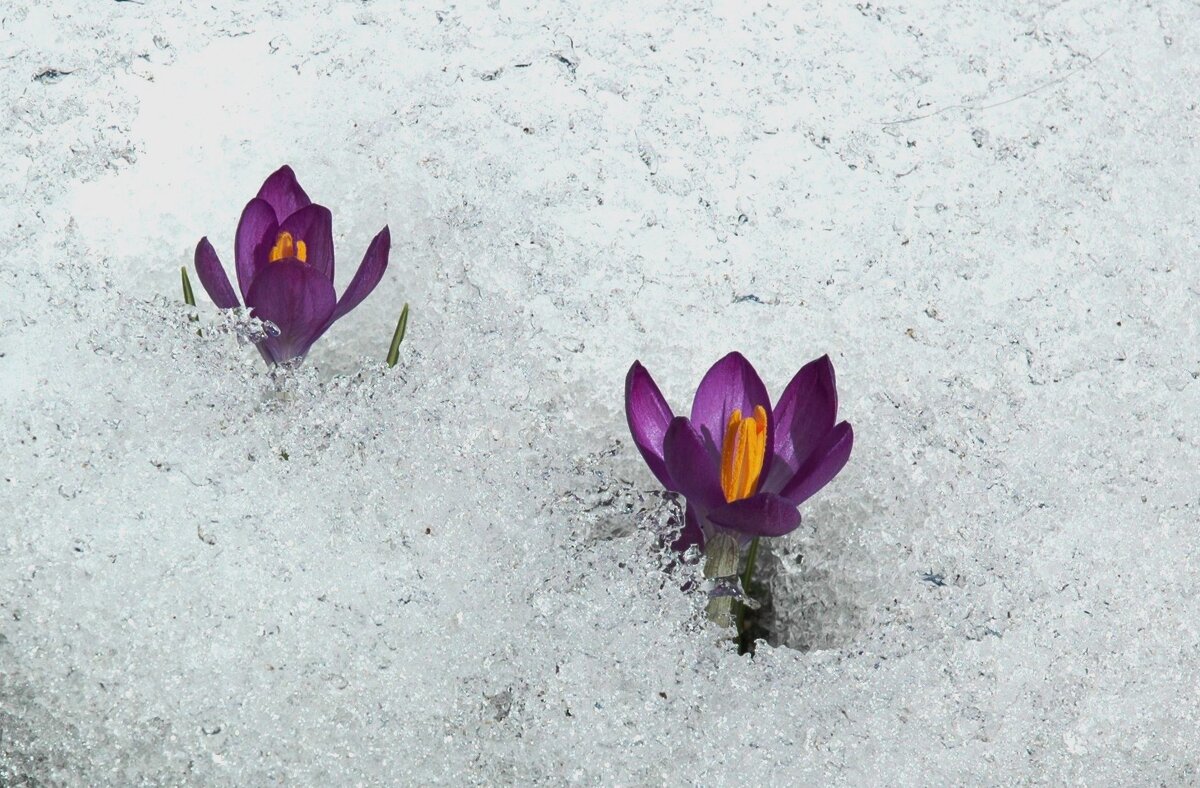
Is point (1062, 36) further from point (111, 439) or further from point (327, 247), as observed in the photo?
point (111, 439)

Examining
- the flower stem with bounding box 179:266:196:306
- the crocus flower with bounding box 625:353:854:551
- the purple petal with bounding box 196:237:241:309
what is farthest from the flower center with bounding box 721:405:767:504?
the flower stem with bounding box 179:266:196:306

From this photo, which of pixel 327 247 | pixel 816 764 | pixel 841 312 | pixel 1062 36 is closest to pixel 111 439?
pixel 327 247

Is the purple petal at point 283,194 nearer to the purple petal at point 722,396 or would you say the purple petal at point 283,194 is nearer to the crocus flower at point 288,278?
the crocus flower at point 288,278

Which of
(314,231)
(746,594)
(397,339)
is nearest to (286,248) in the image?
(314,231)

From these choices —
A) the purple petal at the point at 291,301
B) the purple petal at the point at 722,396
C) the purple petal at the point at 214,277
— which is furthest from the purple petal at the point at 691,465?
the purple petal at the point at 214,277

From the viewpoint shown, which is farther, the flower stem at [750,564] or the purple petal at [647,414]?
the flower stem at [750,564]

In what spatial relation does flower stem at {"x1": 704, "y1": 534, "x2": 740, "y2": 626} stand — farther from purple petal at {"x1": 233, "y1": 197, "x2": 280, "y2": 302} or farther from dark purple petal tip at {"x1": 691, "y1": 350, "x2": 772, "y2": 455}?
purple petal at {"x1": 233, "y1": 197, "x2": 280, "y2": 302}

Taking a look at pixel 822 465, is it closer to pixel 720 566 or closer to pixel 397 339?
pixel 720 566

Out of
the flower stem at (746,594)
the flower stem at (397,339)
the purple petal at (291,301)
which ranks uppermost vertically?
the purple petal at (291,301)
